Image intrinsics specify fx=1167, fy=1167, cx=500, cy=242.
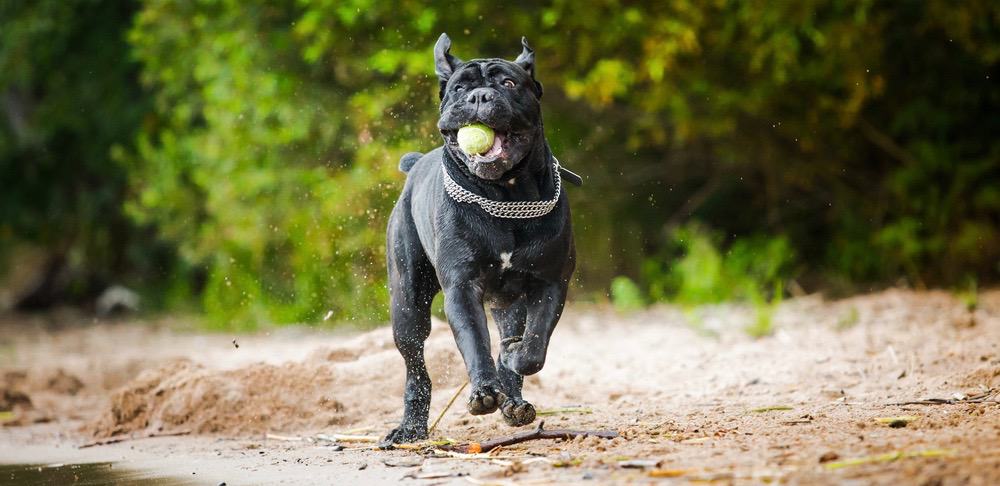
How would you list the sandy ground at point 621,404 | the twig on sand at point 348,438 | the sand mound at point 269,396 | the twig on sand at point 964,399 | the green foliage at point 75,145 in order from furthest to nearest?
the green foliage at point 75,145 < the sand mound at point 269,396 < the twig on sand at point 348,438 < the twig on sand at point 964,399 < the sandy ground at point 621,404

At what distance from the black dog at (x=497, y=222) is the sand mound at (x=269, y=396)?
173 centimetres

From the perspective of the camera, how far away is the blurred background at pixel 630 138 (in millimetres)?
10867

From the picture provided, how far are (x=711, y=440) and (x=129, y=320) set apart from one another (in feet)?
44.3

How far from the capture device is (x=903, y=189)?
38.7ft

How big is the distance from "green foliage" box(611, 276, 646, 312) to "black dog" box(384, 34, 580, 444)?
689 centimetres

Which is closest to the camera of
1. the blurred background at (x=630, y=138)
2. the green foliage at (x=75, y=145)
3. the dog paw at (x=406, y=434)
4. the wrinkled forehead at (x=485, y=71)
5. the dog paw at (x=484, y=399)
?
the dog paw at (x=484, y=399)

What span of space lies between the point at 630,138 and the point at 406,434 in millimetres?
7689

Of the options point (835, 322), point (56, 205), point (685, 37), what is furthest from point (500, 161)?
point (56, 205)

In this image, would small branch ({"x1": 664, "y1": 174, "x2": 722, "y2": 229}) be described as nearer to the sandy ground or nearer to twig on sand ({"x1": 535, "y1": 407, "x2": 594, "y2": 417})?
the sandy ground

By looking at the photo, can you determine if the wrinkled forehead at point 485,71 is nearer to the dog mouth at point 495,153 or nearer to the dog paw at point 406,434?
the dog mouth at point 495,153

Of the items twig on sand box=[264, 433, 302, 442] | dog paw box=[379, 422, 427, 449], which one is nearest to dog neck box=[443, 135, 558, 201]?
dog paw box=[379, 422, 427, 449]

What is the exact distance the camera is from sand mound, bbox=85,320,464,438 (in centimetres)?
670

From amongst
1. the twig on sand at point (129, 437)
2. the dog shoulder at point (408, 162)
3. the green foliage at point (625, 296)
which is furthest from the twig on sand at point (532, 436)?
the green foliage at point (625, 296)

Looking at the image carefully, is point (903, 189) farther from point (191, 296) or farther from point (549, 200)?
point (191, 296)
